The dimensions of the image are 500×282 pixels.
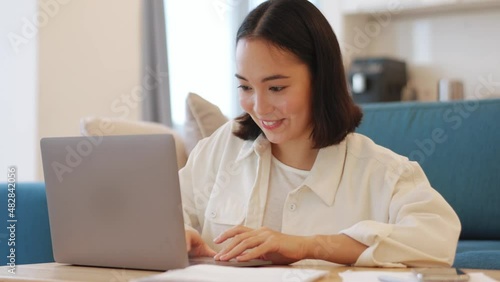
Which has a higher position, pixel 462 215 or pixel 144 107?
pixel 144 107

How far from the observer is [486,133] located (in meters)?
2.19

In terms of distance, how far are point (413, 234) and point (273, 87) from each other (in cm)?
40

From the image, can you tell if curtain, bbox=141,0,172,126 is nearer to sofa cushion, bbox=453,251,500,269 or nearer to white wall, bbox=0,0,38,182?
white wall, bbox=0,0,38,182

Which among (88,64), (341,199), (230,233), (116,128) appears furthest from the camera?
(88,64)

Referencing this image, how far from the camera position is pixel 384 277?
3.34 ft

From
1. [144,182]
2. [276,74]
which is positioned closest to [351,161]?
[276,74]

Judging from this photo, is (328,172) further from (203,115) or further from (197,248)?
(203,115)

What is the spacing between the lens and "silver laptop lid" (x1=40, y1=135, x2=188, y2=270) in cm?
112

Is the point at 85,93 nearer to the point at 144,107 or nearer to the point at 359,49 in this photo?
the point at 144,107

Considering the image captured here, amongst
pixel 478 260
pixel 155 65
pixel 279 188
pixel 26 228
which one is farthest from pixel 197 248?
pixel 155 65

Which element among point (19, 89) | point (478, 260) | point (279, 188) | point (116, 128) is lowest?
point (478, 260)

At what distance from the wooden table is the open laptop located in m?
0.02

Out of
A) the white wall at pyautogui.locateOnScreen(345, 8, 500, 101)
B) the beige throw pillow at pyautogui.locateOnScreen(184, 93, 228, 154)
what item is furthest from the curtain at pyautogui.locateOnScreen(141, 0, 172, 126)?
the white wall at pyautogui.locateOnScreen(345, 8, 500, 101)

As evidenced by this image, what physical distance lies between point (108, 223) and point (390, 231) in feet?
1.62
